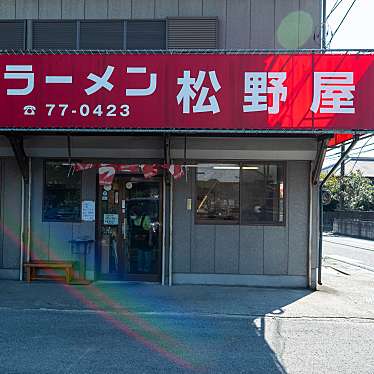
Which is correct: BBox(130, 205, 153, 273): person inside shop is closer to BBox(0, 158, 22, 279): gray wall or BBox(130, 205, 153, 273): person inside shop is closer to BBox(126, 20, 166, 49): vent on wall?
BBox(0, 158, 22, 279): gray wall

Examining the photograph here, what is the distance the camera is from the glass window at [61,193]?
1000 cm

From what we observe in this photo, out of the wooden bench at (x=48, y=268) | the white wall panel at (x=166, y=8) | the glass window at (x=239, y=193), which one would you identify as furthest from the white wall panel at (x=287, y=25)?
the wooden bench at (x=48, y=268)

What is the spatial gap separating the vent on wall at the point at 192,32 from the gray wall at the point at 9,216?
14.4 feet

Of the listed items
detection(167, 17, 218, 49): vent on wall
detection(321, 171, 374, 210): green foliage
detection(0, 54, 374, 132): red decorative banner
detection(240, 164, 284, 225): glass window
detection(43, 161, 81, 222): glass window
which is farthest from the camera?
detection(321, 171, 374, 210): green foliage

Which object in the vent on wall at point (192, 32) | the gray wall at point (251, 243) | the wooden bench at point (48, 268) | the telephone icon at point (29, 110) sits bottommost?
the wooden bench at point (48, 268)

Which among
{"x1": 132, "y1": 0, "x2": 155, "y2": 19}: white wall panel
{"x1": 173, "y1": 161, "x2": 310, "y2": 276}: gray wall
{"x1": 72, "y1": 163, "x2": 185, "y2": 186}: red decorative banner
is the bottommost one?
{"x1": 173, "y1": 161, "x2": 310, "y2": 276}: gray wall

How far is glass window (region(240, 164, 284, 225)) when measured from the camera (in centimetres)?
979

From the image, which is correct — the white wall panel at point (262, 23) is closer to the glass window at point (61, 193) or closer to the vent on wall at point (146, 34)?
the vent on wall at point (146, 34)

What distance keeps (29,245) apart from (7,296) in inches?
65.0

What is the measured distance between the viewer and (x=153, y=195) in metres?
10.1

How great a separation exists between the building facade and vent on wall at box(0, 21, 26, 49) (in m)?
1.01

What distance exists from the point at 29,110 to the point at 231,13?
15.7ft

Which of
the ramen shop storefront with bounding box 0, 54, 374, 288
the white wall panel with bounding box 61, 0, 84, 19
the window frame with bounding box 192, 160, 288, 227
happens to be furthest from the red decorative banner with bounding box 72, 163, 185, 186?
the white wall panel with bounding box 61, 0, 84, 19

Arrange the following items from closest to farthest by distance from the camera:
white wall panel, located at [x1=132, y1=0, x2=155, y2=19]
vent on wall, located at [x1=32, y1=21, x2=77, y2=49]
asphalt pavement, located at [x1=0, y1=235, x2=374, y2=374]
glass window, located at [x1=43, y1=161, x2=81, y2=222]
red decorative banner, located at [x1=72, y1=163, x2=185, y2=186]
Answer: asphalt pavement, located at [x1=0, y1=235, x2=374, y2=374] → red decorative banner, located at [x1=72, y1=163, x2=185, y2=186] → glass window, located at [x1=43, y1=161, x2=81, y2=222] → white wall panel, located at [x1=132, y1=0, x2=155, y2=19] → vent on wall, located at [x1=32, y1=21, x2=77, y2=49]
